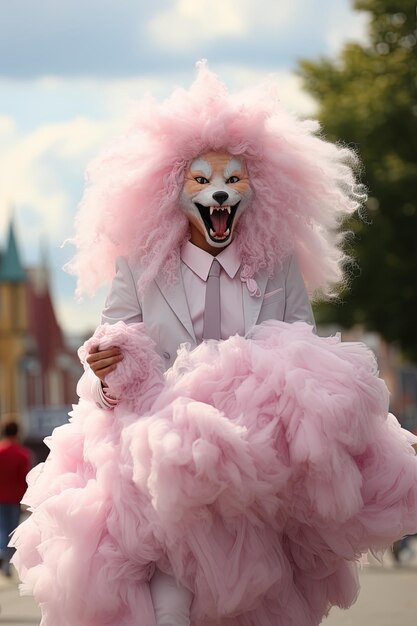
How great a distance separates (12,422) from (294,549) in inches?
440

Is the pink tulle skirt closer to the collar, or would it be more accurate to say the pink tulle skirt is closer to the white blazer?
the white blazer

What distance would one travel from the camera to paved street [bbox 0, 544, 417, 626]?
11.3 metres

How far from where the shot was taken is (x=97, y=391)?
22.7 feet

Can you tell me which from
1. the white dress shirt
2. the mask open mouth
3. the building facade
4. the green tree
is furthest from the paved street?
the building facade

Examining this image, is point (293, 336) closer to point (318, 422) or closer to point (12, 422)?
point (318, 422)

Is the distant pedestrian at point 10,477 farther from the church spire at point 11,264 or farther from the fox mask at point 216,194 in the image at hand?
the church spire at point 11,264

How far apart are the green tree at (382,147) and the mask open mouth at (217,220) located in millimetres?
27444

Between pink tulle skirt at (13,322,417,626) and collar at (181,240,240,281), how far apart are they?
46 cm

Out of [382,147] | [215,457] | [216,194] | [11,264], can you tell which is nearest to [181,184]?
[216,194]

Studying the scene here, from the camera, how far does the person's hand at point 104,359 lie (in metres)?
6.80

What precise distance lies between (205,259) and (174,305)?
27cm

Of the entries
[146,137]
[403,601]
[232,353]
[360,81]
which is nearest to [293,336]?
[232,353]

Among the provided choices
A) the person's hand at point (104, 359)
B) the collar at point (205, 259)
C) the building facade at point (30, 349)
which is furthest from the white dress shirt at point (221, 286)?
the building facade at point (30, 349)

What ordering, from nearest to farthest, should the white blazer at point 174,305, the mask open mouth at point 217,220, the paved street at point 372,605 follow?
the white blazer at point 174,305 < the mask open mouth at point 217,220 < the paved street at point 372,605
